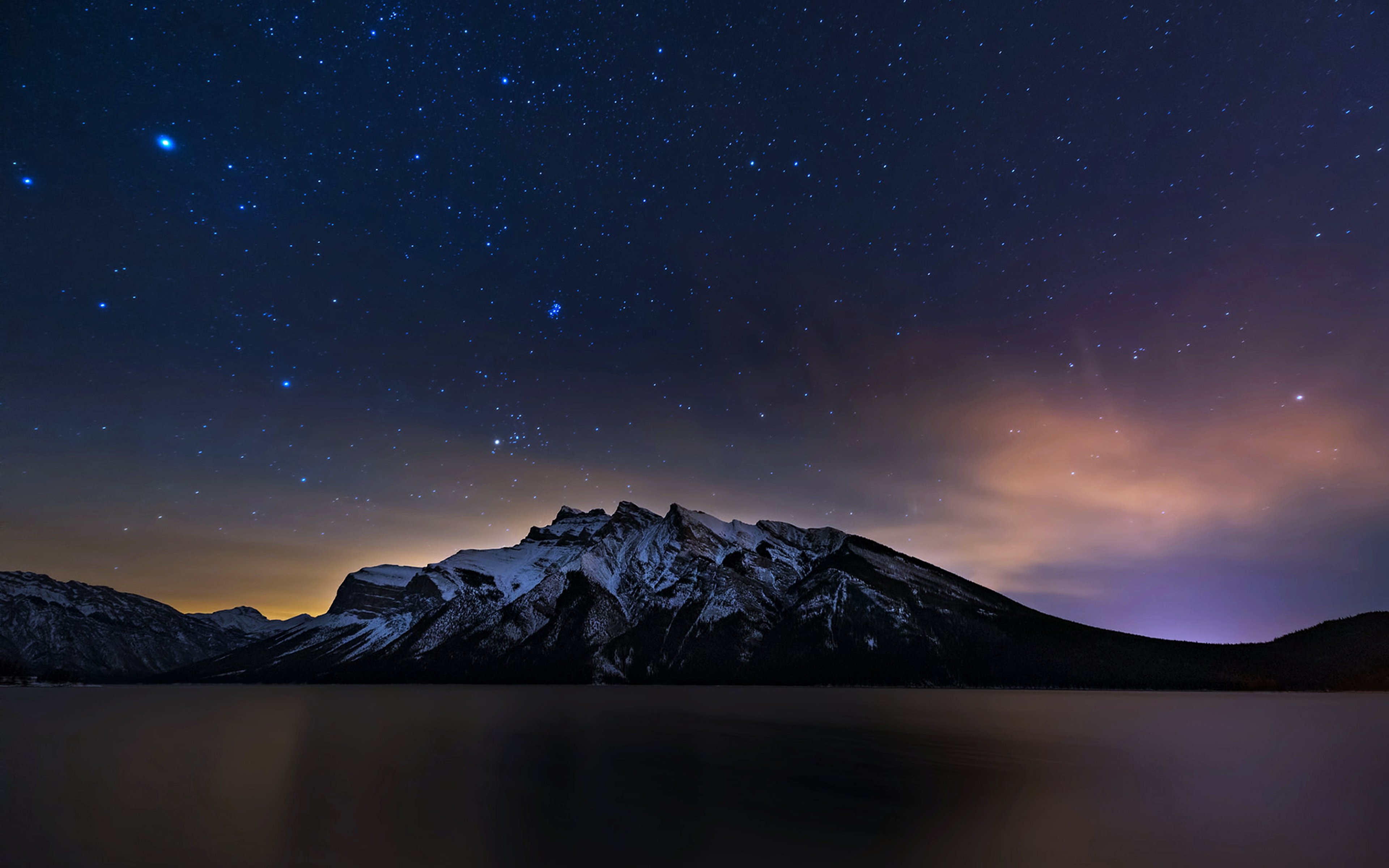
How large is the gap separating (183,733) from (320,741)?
2790cm

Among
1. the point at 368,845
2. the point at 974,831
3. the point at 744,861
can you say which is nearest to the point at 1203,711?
the point at 974,831

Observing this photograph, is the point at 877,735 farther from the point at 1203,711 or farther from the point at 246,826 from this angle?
the point at 1203,711

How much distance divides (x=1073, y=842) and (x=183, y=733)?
100m

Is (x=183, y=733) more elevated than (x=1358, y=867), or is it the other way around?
(x=1358, y=867)

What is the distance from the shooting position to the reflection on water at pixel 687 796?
27453mm

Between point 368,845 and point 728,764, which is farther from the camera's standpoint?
point 728,764

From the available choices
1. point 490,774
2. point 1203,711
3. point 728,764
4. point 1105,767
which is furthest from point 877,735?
point 1203,711

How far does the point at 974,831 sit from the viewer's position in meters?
31.0

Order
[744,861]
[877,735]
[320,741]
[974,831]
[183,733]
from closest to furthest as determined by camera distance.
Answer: [744,861] < [974,831] < [320,741] < [877,735] < [183,733]

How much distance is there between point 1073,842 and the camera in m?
29.5

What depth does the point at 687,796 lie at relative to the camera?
39.0m

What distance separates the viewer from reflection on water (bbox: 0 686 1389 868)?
27453 millimetres

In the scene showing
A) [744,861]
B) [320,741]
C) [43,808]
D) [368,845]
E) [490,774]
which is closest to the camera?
[744,861]

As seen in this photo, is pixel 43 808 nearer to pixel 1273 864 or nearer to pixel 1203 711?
pixel 1273 864
